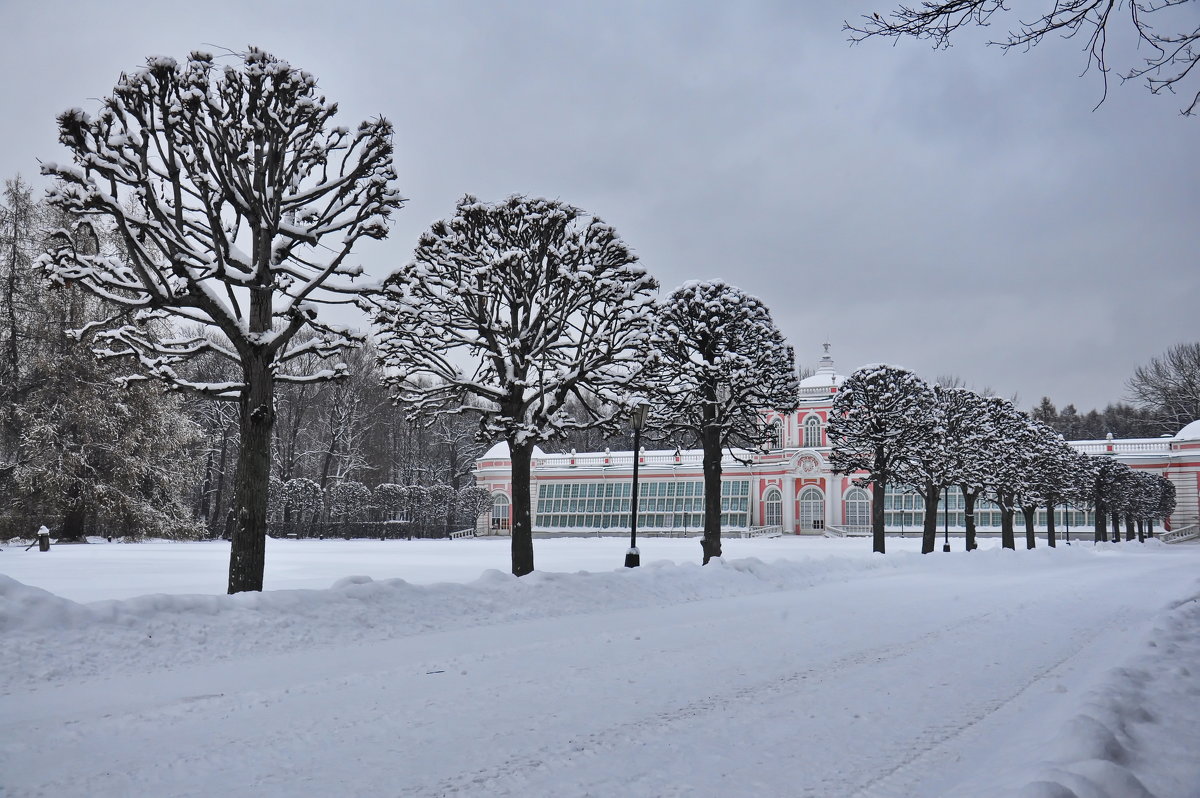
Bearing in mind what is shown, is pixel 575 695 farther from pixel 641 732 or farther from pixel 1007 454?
pixel 1007 454

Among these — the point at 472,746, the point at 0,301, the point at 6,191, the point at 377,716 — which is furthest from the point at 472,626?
the point at 6,191

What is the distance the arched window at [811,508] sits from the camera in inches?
2334

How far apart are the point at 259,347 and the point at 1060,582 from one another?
623 inches

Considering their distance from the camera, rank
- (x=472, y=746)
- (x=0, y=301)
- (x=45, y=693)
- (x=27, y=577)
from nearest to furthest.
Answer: (x=472, y=746) → (x=45, y=693) → (x=27, y=577) → (x=0, y=301)

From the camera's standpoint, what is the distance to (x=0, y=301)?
27203mm

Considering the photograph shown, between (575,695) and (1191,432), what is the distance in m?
64.9

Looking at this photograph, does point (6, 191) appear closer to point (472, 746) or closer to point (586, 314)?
point (586, 314)

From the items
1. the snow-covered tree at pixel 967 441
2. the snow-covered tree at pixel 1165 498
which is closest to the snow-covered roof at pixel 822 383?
the snow-covered tree at pixel 1165 498

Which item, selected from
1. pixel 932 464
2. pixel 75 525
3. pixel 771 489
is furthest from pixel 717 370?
pixel 771 489

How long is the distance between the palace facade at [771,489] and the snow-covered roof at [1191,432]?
0.07 metres

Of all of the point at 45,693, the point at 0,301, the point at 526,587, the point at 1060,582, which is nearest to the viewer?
the point at 45,693

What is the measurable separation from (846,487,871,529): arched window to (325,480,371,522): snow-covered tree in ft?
109

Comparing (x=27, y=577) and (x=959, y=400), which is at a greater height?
(x=959, y=400)

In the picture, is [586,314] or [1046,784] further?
[586,314]
